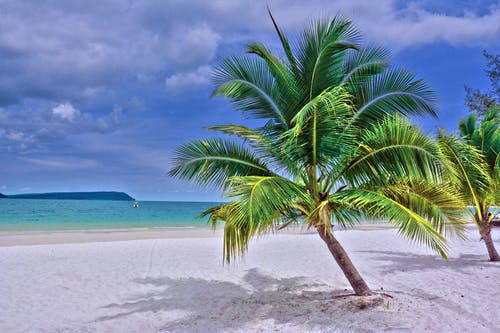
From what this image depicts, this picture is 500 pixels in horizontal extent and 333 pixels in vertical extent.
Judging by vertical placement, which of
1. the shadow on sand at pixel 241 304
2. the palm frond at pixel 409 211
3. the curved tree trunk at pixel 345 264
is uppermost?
the palm frond at pixel 409 211

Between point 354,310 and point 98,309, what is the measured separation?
14.9 ft

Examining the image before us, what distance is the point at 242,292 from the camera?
734cm

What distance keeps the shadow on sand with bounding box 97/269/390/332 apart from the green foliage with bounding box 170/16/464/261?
1.33 m

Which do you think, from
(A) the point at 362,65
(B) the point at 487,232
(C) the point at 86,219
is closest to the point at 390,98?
(A) the point at 362,65

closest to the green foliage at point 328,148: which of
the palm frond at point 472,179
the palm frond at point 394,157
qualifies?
the palm frond at point 394,157

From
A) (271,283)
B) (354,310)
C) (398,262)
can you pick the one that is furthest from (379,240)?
(354,310)

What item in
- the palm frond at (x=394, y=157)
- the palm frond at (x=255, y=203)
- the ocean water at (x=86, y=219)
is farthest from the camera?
the ocean water at (x=86, y=219)

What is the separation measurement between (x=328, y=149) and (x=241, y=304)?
328cm

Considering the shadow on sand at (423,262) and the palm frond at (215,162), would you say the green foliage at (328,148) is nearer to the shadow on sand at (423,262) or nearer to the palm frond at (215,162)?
the palm frond at (215,162)

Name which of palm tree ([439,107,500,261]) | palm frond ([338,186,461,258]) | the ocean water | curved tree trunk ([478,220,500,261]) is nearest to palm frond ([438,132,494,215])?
palm tree ([439,107,500,261])

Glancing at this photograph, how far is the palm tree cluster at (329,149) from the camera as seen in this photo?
4.95 m

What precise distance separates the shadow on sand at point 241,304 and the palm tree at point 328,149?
954mm

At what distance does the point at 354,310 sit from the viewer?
5480 millimetres

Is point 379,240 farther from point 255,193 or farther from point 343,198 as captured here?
point 255,193
